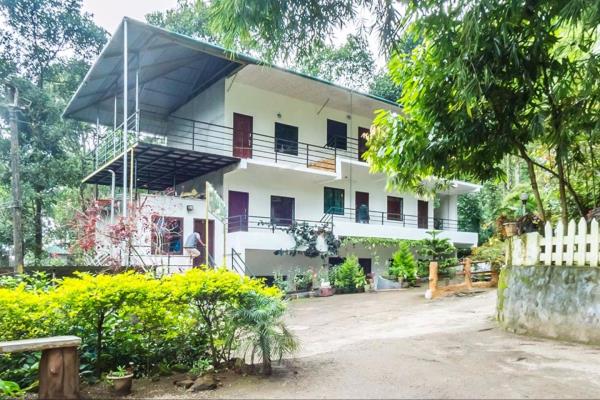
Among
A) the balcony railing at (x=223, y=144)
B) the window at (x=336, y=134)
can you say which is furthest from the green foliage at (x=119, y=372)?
the window at (x=336, y=134)

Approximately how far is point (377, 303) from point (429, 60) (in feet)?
27.4

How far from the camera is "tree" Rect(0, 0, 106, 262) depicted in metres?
21.0

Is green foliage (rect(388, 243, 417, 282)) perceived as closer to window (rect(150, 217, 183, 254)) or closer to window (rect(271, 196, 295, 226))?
window (rect(271, 196, 295, 226))

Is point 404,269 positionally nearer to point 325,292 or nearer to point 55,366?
point 325,292

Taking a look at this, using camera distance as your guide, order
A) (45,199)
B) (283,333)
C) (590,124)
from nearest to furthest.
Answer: (283,333)
(590,124)
(45,199)

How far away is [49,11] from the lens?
74.1ft

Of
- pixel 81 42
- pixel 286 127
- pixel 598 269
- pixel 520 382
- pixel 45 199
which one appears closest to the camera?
pixel 520 382

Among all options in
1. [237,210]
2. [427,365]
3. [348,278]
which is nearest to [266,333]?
[427,365]

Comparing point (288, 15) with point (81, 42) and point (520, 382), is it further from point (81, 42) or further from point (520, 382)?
point (81, 42)

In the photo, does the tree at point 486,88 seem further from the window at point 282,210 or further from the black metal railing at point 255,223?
the window at point 282,210

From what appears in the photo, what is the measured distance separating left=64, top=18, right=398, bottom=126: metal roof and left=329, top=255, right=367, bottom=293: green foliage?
7529 mm

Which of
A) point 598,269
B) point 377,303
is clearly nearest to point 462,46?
point 598,269

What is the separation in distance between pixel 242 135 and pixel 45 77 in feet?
41.1

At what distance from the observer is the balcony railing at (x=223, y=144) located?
18.0 m
